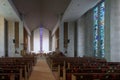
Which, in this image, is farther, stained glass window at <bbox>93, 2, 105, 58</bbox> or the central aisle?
stained glass window at <bbox>93, 2, 105, 58</bbox>

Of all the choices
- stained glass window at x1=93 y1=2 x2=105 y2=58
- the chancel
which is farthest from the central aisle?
stained glass window at x1=93 y1=2 x2=105 y2=58

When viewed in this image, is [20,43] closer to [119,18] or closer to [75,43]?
[75,43]

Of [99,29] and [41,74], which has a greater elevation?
[99,29]

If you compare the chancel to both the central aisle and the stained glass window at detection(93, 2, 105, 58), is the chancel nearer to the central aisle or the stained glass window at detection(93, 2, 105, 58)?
the stained glass window at detection(93, 2, 105, 58)

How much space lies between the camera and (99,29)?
19734 mm

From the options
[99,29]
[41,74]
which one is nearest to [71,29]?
[99,29]

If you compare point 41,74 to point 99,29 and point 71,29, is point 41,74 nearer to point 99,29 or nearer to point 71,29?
point 99,29

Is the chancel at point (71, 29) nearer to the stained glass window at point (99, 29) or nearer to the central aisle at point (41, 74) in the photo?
the stained glass window at point (99, 29)

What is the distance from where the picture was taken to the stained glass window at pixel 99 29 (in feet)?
62.7

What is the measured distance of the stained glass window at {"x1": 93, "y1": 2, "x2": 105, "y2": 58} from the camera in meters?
19.1

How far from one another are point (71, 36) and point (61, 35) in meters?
1.17

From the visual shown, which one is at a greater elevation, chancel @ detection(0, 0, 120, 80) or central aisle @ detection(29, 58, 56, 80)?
chancel @ detection(0, 0, 120, 80)

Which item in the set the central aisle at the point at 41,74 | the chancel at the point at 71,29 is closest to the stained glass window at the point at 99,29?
the chancel at the point at 71,29

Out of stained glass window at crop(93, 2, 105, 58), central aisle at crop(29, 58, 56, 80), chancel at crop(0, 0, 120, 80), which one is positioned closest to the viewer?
central aisle at crop(29, 58, 56, 80)
